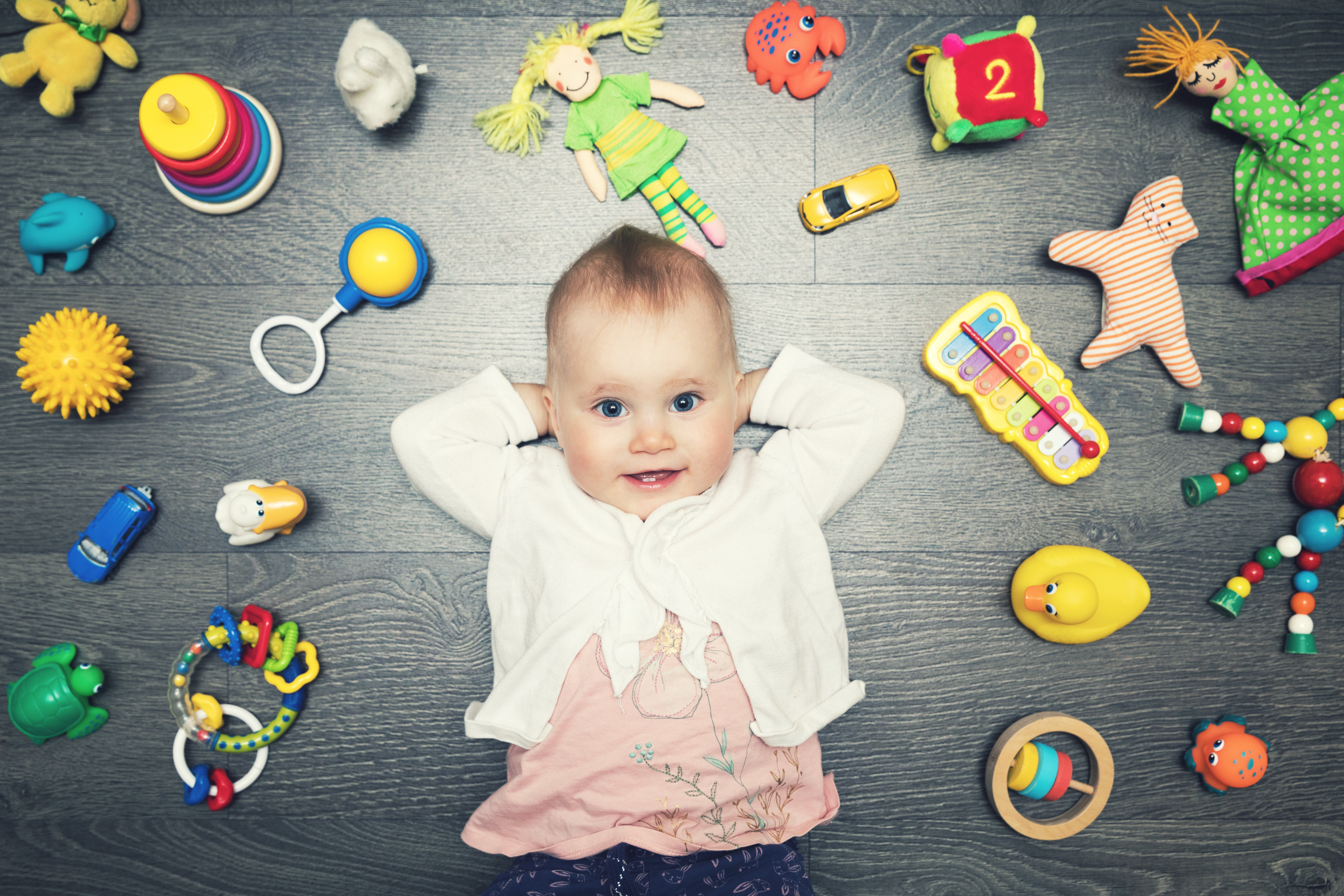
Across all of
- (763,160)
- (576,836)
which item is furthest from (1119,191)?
(576,836)

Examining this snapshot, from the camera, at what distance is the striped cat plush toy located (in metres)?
0.96

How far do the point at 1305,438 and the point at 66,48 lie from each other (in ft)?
5.64

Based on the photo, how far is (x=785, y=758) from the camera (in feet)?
2.93

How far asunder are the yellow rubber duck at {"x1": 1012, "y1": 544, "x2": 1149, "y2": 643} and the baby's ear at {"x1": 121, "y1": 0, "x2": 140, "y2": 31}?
1400mm

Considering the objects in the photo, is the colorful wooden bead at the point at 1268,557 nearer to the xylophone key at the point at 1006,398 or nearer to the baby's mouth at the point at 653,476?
the xylophone key at the point at 1006,398

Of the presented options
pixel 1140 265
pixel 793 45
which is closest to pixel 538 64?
pixel 793 45

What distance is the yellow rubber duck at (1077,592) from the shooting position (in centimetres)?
94

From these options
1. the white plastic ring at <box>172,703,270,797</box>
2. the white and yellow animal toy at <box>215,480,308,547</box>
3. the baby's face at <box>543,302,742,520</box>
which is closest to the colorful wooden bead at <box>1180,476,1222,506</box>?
the baby's face at <box>543,302,742,520</box>

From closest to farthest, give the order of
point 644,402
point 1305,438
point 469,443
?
point 644,402
point 469,443
point 1305,438

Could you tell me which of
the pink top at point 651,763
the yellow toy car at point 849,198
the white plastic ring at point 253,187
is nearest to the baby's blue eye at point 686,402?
the pink top at point 651,763

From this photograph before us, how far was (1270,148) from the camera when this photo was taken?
0.98m

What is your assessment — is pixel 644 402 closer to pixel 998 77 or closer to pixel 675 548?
pixel 675 548

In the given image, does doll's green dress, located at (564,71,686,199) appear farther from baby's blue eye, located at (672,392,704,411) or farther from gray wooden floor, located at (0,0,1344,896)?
baby's blue eye, located at (672,392,704,411)

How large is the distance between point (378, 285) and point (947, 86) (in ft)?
2.52
